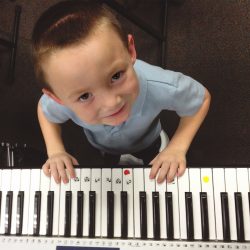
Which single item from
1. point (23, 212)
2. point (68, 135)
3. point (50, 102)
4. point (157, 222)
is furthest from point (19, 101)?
point (157, 222)

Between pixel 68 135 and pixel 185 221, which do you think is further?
pixel 68 135

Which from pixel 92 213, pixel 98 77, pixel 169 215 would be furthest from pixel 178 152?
pixel 98 77

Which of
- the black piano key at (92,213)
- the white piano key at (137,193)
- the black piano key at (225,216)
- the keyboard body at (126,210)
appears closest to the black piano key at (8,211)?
the keyboard body at (126,210)

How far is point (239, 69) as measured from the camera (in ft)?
5.25

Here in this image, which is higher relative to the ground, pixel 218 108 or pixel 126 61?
pixel 218 108

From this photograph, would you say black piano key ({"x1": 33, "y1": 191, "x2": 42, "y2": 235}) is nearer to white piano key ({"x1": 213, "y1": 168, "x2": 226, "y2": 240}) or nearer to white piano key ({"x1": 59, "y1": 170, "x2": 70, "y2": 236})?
white piano key ({"x1": 59, "y1": 170, "x2": 70, "y2": 236})

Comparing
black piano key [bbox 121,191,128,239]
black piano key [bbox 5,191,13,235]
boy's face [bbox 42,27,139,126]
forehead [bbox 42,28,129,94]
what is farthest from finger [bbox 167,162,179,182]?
black piano key [bbox 5,191,13,235]

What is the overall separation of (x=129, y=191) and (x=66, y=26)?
442mm

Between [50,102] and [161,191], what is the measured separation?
41cm

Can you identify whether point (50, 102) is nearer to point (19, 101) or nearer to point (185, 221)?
point (185, 221)

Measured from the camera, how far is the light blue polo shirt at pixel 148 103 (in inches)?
40.0

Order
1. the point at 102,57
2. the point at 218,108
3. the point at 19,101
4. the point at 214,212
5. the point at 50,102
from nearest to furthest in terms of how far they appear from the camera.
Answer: the point at 102,57, the point at 214,212, the point at 50,102, the point at 218,108, the point at 19,101

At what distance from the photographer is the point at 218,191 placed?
0.93 metres

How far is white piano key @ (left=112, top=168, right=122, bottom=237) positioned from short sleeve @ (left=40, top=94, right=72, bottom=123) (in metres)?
0.23
